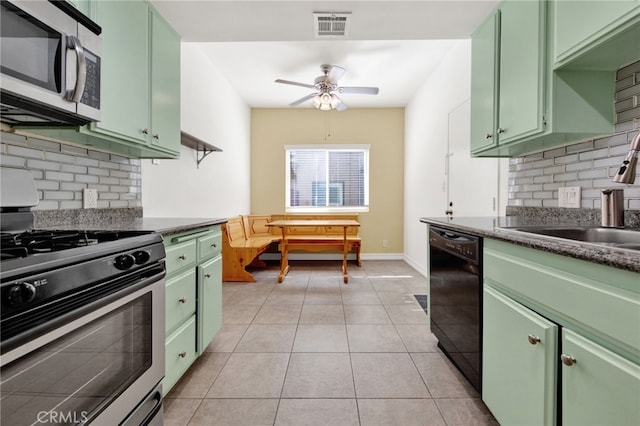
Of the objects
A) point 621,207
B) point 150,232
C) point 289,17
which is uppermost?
point 289,17

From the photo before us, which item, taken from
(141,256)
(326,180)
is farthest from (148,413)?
(326,180)

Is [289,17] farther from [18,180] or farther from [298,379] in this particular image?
[298,379]

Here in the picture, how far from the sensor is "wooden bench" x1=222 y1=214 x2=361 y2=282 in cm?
402

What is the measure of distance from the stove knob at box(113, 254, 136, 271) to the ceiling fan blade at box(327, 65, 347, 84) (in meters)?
3.20

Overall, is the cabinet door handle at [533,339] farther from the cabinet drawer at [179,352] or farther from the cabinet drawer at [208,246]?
the cabinet drawer at [208,246]

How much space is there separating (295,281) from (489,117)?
3.01m

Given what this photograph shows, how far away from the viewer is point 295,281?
161 inches

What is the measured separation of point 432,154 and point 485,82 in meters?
2.16

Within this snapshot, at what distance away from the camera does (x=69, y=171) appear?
164 centimetres

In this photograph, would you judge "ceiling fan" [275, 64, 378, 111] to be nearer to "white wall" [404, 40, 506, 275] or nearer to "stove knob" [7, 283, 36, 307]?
"white wall" [404, 40, 506, 275]

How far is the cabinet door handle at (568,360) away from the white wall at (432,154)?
70.4 inches

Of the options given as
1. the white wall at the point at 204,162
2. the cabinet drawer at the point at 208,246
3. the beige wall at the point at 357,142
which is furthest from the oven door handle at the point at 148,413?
the beige wall at the point at 357,142

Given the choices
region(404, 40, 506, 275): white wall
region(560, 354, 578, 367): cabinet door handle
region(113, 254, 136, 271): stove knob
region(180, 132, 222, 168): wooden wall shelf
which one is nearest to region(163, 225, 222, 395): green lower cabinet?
region(113, 254, 136, 271): stove knob

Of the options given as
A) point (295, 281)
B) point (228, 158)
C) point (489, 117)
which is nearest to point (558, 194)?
point (489, 117)
